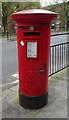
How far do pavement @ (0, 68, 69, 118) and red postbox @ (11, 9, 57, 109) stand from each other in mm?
132

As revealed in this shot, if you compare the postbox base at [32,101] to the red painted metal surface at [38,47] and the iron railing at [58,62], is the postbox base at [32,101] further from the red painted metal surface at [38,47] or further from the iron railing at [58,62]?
the iron railing at [58,62]

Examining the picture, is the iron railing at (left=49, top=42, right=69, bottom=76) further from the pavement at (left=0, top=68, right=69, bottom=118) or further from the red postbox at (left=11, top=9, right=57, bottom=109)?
the red postbox at (left=11, top=9, right=57, bottom=109)

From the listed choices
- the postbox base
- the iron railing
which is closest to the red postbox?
the postbox base

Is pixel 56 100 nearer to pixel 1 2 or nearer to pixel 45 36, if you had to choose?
pixel 45 36

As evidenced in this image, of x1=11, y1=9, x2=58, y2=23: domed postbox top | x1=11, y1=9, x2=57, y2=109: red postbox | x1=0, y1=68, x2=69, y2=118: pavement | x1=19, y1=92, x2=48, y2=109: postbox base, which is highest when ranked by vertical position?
x1=11, y1=9, x2=58, y2=23: domed postbox top

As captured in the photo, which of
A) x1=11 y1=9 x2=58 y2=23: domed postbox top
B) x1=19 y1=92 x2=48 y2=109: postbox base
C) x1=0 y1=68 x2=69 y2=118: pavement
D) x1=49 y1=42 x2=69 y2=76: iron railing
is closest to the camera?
x1=11 y1=9 x2=58 y2=23: domed postbox top

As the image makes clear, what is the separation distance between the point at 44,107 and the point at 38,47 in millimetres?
1135

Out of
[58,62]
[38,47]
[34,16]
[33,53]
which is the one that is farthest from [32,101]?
[58,62]

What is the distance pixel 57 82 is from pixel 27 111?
143 centimetres

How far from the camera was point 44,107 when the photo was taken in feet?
9.52

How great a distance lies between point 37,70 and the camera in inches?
104

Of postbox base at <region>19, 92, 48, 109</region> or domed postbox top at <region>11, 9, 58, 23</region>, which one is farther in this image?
Result: postbox base at <region>19, 92, 48, 109</region>

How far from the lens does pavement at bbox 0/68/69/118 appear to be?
2.67 m

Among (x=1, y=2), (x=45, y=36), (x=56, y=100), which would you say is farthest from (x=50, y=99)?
(x=1, y=2)
